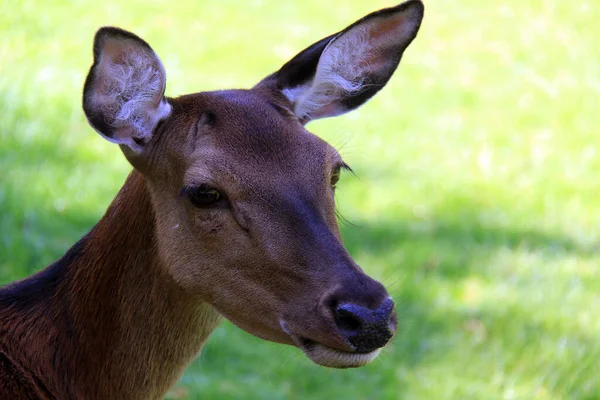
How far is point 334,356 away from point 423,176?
223 inches

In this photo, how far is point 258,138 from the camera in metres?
3.75

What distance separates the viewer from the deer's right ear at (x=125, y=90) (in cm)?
366

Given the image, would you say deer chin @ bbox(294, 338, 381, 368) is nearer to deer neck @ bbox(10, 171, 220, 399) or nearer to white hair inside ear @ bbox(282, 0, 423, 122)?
deer neck @ bbox(10, 171, 220, 399)

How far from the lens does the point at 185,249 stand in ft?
12.3

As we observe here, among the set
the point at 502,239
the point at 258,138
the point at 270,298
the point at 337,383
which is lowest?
the point at 337,383

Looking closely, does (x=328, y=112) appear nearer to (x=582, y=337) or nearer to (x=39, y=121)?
(x=582, y=337)

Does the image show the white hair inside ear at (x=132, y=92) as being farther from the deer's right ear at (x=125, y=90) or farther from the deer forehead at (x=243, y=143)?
the deer forehead at (x=243, y=143)

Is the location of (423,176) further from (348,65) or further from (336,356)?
(336,356)

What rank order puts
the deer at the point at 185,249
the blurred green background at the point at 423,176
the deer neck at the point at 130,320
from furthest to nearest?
1. the blurred green background at the point at 423,176
2. the deer neck at the point at 130,320
3. the deer at the point at 185,249

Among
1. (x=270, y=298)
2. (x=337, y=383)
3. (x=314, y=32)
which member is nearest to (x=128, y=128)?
(x=270, y=298)

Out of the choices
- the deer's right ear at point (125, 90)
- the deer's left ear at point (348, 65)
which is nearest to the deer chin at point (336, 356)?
the deer's right ear at point (125, 90)

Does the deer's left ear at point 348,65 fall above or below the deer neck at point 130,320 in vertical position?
above

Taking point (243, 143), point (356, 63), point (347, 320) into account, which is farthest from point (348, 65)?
point (347, 320)

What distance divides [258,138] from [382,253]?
12.7ft
